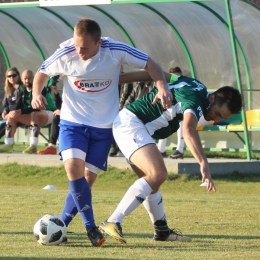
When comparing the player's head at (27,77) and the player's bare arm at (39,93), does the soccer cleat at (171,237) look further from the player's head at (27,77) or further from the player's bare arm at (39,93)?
the player's head at (27,77)

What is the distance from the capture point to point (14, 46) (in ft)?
64.7

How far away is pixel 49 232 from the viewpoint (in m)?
7.07

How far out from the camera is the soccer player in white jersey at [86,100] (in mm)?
7117

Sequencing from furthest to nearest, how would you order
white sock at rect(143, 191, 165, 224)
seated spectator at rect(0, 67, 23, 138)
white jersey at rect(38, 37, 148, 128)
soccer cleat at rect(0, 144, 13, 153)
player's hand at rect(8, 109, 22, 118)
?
soccer cleat at rect(0, 144, 13, 153) < player's hand at rect(8, 109, 22, 118) < seated spectator at rect(0, 67, 23, 138) < white sock at rect(143, 191, 165, 224) < white jersey at rect(38, 37, 148, 128)

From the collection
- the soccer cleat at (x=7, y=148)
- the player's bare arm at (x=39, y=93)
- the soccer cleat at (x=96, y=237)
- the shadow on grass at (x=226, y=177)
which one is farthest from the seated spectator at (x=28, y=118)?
the soccer cleat at (x=96, y=237)

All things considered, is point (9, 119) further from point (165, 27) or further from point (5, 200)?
point (5, 200)

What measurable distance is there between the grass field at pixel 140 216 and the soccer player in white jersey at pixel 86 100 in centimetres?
59

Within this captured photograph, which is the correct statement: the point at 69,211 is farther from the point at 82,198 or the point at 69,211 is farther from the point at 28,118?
the point at 28,118

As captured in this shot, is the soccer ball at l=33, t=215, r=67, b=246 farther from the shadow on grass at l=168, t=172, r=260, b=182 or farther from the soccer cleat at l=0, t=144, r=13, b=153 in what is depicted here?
the soccer cleat at l=0, t=144, r=13, b=153

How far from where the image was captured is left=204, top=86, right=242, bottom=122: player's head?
714 centimetres

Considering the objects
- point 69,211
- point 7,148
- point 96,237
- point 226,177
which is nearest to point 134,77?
point 69,211

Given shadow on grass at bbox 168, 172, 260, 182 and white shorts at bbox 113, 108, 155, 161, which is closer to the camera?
white shorts at bbox 113, 108, 155, 161

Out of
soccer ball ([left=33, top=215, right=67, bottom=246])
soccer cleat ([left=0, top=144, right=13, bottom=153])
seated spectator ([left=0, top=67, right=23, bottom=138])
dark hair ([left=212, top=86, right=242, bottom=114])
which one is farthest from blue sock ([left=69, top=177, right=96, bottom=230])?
soccer cleat ([left=0, top=144, right=13, bottom=153])

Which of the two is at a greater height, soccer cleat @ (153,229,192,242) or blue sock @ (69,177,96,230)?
blue sock @ (69,177,96,230)
